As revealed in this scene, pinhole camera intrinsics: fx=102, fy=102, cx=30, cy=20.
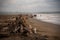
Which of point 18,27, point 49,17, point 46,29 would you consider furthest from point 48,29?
point 18,27

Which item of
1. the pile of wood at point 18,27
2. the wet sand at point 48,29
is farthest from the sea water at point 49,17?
the pile of wood at point 18,27

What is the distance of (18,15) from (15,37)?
288 millimetres

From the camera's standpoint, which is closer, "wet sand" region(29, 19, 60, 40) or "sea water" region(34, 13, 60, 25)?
"wet sand" region(29, 19, 60, 40)

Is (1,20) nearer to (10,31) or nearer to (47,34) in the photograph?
(10,31)

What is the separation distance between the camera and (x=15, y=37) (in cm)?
118

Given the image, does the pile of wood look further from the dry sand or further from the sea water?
the sea water

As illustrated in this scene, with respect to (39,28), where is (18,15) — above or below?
above

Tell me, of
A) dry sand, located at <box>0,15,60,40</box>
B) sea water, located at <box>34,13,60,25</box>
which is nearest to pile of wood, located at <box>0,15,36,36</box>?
dry sand, located at <box>0,15,60,40</box>

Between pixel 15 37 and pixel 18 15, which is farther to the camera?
pixel 18 15

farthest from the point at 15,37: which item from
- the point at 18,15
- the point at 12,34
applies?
the point at 18,15

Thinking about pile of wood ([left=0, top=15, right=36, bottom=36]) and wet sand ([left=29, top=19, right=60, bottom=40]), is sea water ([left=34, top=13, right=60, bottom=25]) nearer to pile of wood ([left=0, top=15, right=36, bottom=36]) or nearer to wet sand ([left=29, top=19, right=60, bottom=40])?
wet sand ([left=29, top=19, right=60, bottom=40])

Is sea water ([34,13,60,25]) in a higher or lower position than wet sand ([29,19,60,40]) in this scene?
higher

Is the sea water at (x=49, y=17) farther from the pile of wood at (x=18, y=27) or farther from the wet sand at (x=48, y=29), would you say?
the pile of wood at (x=18, y=27)

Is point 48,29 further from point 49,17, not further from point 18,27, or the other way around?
point 18,27
